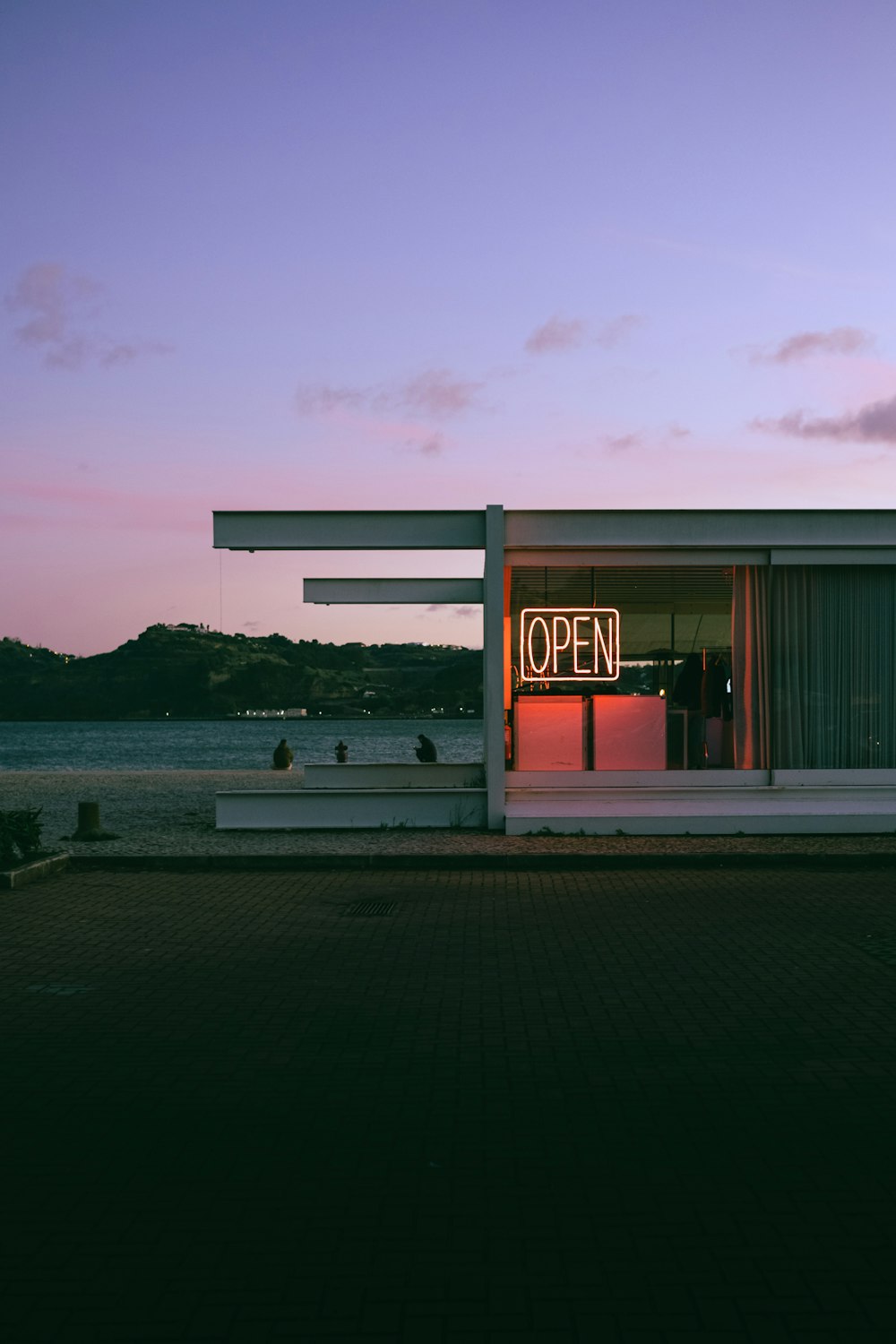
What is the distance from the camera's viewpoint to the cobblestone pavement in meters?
3.56

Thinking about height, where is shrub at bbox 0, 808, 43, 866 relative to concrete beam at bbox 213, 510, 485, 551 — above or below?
below

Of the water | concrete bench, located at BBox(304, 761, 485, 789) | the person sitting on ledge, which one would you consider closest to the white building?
concrete bench, located at BBox(304, 761, 485, 789)

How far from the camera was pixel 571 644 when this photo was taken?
18344mm

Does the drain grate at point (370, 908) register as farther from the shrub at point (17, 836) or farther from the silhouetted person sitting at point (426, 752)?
the silhouetted person sitting at point (426, 752)

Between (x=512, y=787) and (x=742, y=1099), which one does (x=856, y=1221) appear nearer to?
(x=742, y=1099)

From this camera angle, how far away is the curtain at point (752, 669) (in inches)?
693

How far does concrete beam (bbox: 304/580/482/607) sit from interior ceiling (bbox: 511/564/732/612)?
259cm

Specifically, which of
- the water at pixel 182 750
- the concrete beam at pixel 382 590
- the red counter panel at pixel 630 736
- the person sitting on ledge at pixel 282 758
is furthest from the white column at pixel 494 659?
the water at pixel 182 750

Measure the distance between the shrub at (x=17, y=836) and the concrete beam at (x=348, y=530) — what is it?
4.89 m

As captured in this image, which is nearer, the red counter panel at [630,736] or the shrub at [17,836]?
the shrub at [17,836]

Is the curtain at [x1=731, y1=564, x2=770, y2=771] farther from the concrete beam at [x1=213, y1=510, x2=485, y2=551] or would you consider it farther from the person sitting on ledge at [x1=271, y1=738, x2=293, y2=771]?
the person sitting on ledge at [x1=271, y1=738, x2=293, y2=771]

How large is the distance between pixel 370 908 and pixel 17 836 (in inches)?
187

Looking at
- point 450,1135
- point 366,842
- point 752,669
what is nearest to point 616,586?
point 752,669

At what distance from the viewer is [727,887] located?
11.9m
